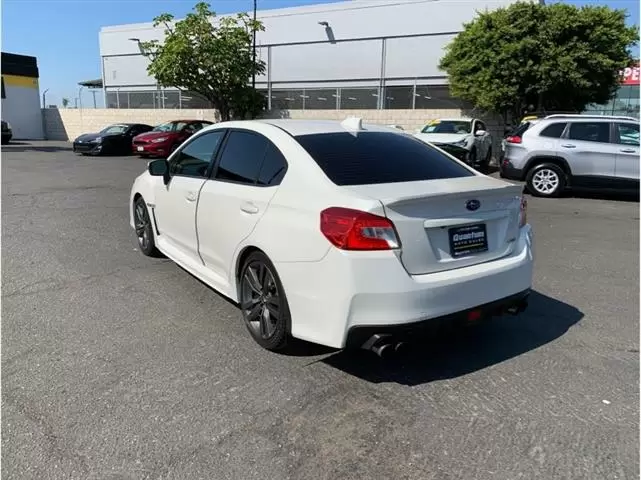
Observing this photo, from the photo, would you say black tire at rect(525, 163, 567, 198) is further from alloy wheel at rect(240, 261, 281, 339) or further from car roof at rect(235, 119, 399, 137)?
alloy wheel at rect(240, 261, 281, 339)

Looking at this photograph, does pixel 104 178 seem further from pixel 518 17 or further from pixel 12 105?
pixel 12 105

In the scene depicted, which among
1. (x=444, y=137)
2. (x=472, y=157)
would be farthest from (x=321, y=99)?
(x=472, y=157)

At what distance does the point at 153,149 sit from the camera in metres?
19.9

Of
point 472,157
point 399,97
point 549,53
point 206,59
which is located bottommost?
point 472,157

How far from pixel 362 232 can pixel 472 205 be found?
81 centimetres

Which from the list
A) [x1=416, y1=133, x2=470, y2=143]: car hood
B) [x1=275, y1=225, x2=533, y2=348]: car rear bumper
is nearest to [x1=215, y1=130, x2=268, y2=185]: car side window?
[x1=275, y1=225, x2=533, y2=348]: car rear bumper

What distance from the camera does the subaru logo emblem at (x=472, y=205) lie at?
10.6ft

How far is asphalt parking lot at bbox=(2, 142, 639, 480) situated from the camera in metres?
2.49

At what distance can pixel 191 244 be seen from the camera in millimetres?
4516

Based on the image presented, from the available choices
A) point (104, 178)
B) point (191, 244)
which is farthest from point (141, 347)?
point (104, 178)

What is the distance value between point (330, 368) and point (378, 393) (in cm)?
41

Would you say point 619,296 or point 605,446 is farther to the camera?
point 619,296

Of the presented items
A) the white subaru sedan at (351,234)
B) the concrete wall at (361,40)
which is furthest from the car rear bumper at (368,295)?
the concrete wall at (361,40)

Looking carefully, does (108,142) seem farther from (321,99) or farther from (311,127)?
(311,127)
